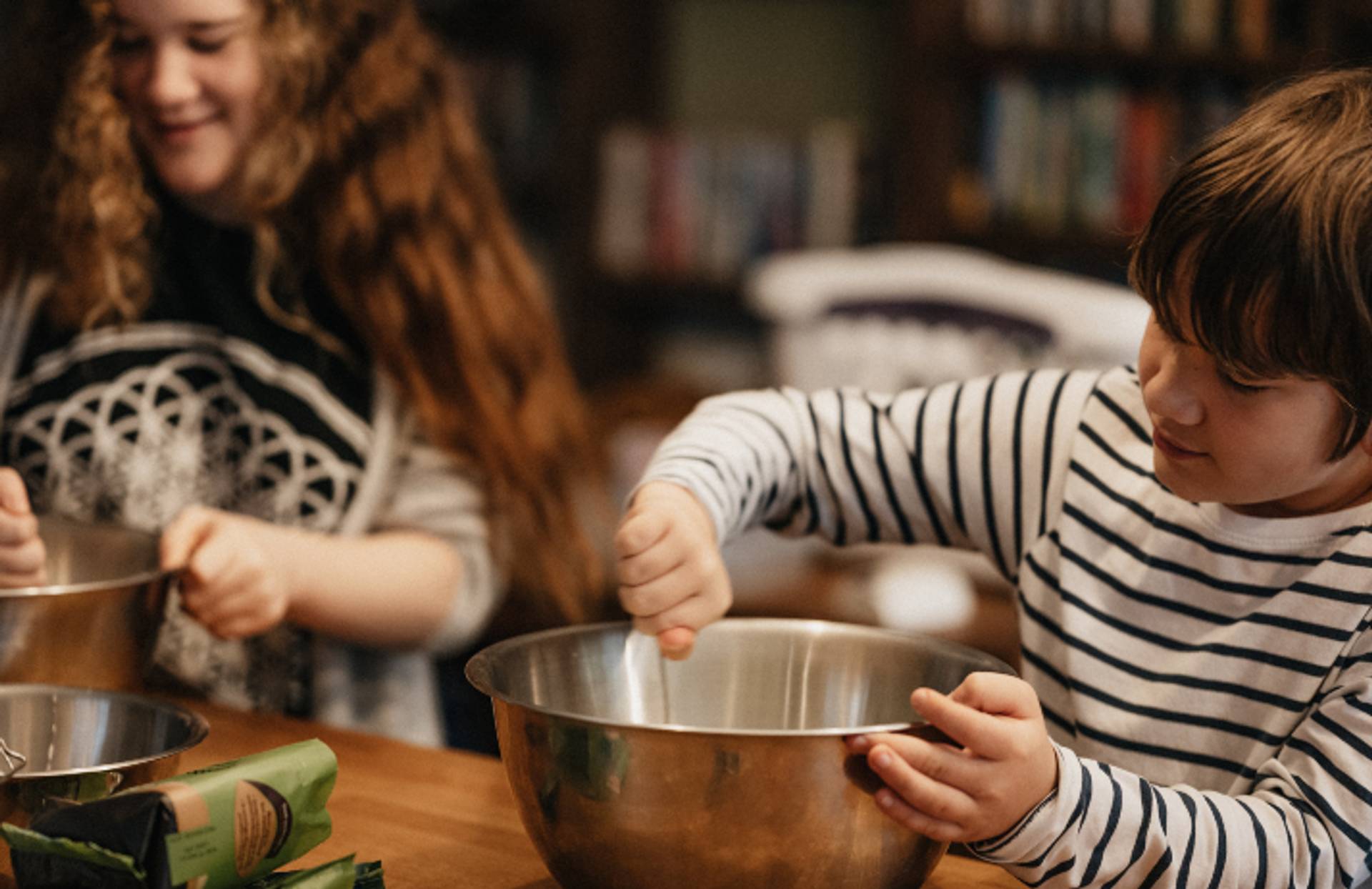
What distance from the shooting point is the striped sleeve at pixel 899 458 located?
95 centimetres

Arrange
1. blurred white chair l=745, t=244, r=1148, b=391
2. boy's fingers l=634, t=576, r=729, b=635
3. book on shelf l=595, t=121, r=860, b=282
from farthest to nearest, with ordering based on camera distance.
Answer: book on shelf l=595, t=121, r=860, b=282 < blurred white chair l=745, t=244, r=1148, b=391 < boy's fingers l=634, t=576, r=729, b=635

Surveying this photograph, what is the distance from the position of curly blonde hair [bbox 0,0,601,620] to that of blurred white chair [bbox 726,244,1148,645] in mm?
701

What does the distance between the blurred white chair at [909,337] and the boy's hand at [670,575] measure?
113cm

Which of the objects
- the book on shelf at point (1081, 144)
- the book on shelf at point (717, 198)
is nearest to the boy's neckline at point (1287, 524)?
the book on shelf at point (1081, 144)

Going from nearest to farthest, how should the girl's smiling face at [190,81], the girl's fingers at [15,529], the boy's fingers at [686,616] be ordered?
the boy's fingers at [686,616], the girl's fingers at [15,529], the girl's smiling face at [190,81]

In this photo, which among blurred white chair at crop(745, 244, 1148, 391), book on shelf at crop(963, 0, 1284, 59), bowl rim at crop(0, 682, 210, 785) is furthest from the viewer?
book on shelf at crop(963, 0, 1284, 59)

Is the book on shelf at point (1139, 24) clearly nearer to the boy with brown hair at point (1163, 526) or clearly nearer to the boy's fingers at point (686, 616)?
the boy with brown hair at point (1163, 526)

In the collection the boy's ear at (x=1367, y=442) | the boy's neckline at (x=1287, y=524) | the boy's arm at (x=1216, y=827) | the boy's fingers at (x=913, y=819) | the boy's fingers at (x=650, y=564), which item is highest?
the boy's ear at (x=1367, y=442)

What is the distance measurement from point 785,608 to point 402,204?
37.5 inches

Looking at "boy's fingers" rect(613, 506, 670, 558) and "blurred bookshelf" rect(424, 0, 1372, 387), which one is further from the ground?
"blurred bookshelf" rect(424, 0, 1372, 387)

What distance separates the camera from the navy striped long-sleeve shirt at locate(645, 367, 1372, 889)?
0.68 metres

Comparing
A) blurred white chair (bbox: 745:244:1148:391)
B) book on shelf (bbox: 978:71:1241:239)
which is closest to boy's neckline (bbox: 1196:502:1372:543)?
blurred white chair (bbox: 745:244:1148:391)

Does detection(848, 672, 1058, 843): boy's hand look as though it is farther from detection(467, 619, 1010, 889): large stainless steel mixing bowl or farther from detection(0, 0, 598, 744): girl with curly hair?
detection(0, 0, 598, 744): girl with curly hair

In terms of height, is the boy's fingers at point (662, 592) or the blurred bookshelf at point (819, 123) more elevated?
the blurred bookshelf at point (819, 123)
